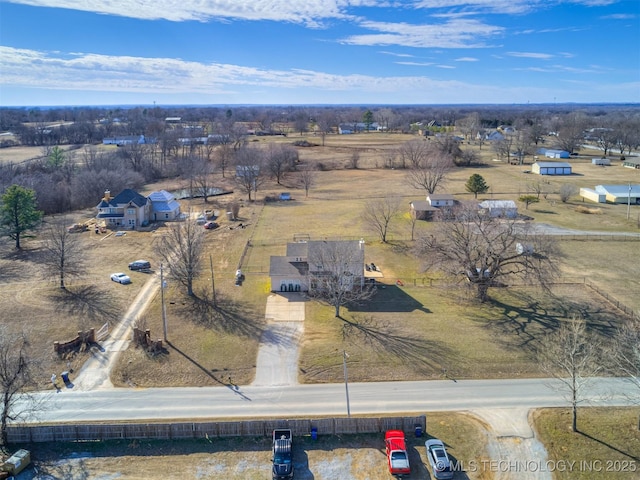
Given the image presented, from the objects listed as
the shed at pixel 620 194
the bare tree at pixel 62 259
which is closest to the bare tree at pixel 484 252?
the bare tree at pixel 62 259

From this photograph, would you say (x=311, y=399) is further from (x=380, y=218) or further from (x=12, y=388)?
(x=380, y=218)

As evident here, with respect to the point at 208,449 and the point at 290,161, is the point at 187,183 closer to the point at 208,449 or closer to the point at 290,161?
the point at 290,161

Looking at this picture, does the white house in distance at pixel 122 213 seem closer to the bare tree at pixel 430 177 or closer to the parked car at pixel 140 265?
the parked car at pixel 140 265

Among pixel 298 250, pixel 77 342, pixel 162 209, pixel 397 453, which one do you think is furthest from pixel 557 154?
pixel 77 342

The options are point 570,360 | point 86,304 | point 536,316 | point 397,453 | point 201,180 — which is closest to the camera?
point 397,453

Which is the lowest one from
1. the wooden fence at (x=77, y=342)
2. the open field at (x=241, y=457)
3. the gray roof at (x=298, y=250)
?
the open field at (x=241, y=457)

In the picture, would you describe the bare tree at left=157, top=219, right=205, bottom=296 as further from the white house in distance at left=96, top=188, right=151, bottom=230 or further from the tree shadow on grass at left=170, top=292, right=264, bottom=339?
the white house in distance at left=96, top=188, right=151, bottom=230

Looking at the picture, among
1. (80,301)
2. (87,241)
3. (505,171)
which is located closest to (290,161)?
(505,171)
